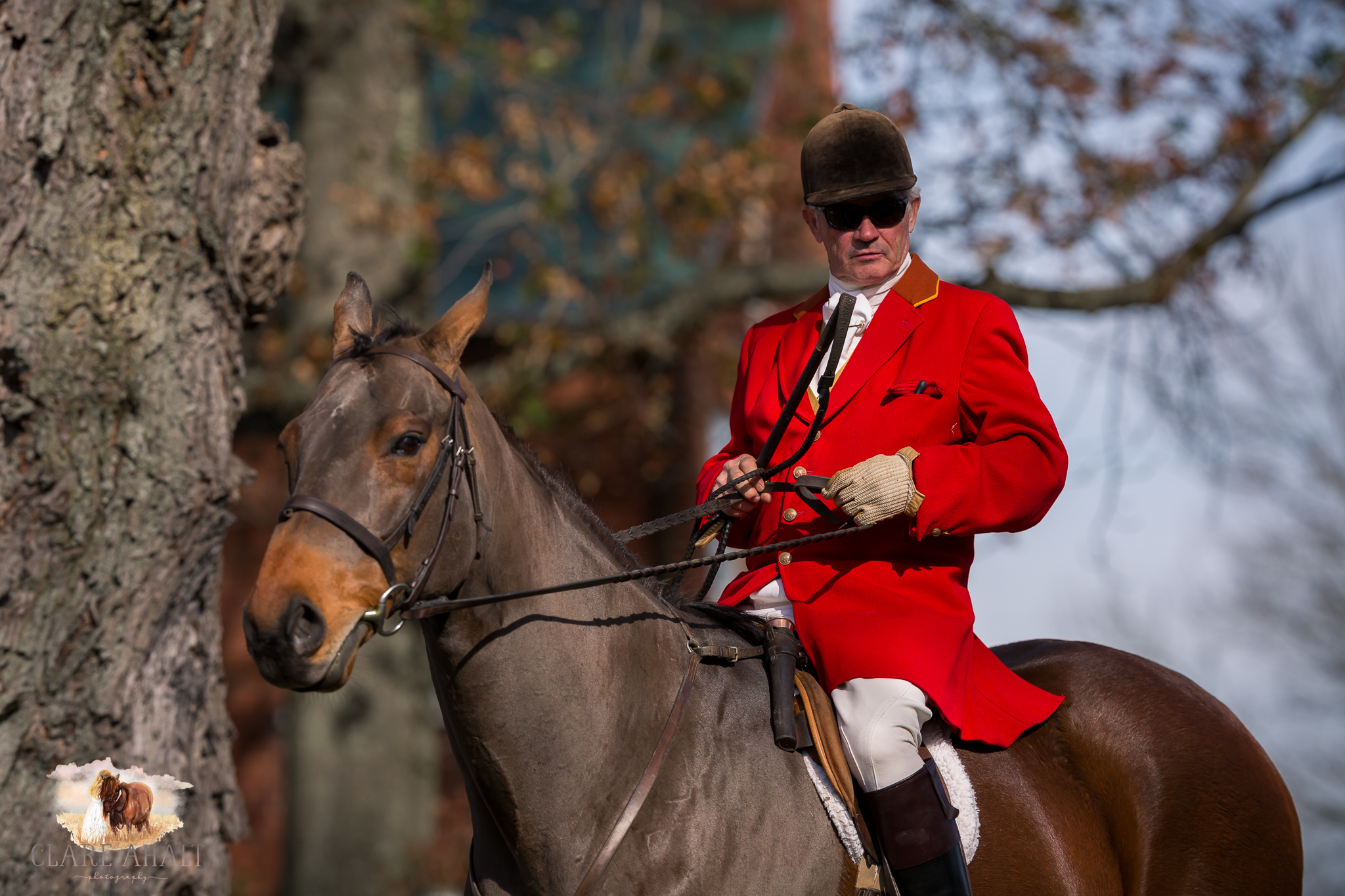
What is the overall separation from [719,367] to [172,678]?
6.66 metres

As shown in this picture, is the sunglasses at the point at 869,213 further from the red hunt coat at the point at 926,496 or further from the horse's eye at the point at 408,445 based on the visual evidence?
the horse's eye at the point at 408,445

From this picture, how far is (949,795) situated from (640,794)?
0.83 m

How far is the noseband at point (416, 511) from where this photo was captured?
7.66 ft

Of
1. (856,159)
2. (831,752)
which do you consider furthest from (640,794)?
(856,159)

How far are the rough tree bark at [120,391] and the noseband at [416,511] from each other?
166 centimetres

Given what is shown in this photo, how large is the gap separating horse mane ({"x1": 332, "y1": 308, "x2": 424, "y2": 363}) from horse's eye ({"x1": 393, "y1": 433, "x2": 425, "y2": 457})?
0.28 meters

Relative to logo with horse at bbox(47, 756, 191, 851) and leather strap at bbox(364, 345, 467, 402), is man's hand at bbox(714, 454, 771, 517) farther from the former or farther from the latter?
logo with horse at bbox(47, 756, 191, 851)

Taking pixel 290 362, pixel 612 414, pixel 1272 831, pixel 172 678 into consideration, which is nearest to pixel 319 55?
pixel 290 362

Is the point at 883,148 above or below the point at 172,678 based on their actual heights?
above

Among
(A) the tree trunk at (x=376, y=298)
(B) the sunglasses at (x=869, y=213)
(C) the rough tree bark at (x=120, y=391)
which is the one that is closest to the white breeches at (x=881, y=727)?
(B) the sunglasses at (x=869, y=213)

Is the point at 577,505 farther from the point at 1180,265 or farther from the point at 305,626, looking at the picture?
the point at 1180,265

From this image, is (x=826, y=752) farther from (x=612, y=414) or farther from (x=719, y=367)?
(x=612, y=414)

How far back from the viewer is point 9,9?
11.8 ft

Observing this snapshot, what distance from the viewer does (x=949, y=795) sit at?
2.90 metres
